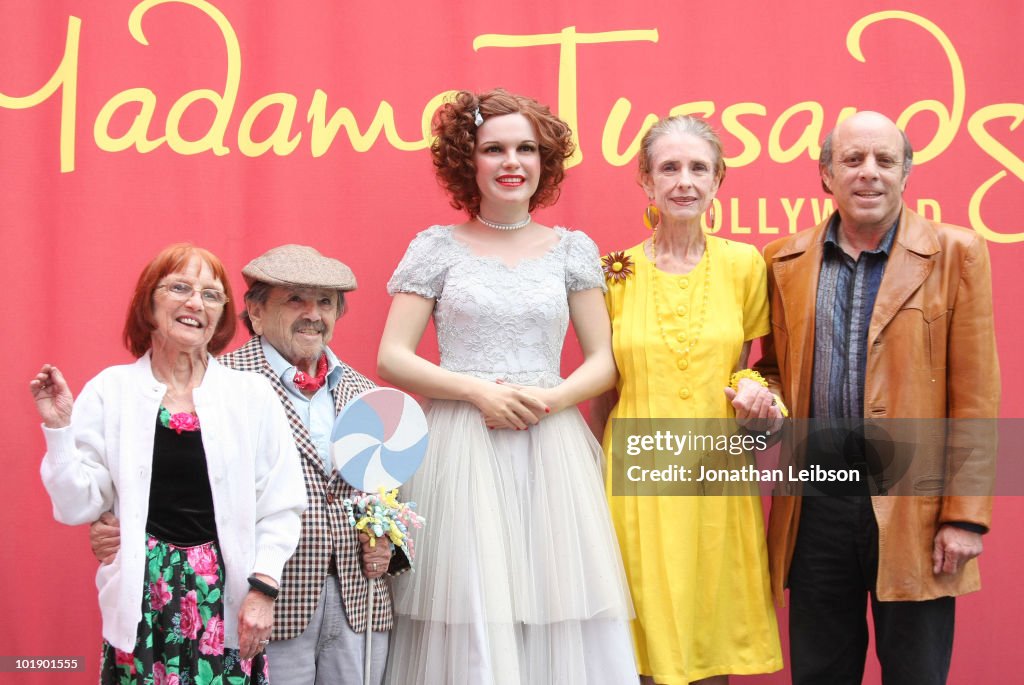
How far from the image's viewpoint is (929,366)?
127 inches

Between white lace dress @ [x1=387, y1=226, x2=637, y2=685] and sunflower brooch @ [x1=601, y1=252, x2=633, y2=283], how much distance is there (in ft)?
0.30

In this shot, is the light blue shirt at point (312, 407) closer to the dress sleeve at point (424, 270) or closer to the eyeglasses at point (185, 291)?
the eyeglasses at point (185, 291)

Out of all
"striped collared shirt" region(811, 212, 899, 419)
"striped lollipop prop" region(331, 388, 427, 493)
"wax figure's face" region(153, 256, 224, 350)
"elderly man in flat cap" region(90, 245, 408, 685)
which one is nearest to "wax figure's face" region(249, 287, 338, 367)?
"elderly man in flat cap" region(90, 245, 408, 685)

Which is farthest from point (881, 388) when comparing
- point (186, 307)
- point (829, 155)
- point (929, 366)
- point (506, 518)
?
point (186, 307)

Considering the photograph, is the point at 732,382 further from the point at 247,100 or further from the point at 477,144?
the point at 247,100

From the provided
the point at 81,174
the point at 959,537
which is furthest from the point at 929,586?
the point at 81,174

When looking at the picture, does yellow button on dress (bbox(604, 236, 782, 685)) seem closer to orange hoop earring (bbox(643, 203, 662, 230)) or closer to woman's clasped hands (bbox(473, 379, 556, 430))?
orange hoop earring (bbox(643, 203, 662, 230))

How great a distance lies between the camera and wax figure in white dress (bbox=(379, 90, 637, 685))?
3.18 meters

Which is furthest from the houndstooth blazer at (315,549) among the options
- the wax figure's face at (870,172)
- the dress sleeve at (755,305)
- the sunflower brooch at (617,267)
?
the wax figure's face at (870,172)

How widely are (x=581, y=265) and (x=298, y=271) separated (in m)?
0.93

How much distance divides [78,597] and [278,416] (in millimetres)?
1641

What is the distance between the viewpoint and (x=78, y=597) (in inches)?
156

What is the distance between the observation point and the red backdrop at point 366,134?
3986mm

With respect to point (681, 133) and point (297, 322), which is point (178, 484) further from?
point (681, 133)
